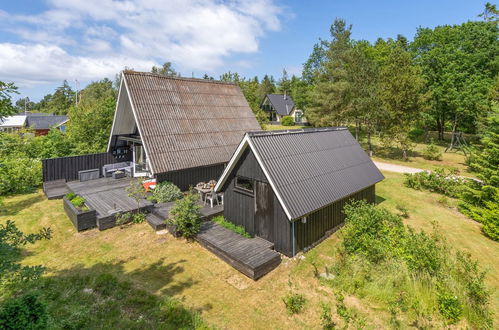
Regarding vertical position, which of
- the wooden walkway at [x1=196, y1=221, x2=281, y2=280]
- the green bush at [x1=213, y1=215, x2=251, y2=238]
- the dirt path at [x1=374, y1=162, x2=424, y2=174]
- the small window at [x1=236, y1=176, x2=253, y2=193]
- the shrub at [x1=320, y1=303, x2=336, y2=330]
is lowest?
the shrub at [x1=320, y1=303, x2=336, y2=330]

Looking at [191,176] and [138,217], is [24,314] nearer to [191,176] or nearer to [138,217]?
[138,217]

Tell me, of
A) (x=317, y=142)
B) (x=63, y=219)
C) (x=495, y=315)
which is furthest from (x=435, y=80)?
(x=63, y=219)

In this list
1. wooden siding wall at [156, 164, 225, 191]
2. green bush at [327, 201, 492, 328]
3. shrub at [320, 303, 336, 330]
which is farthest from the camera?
wooden siding wall at [156, 164, 225, 191]

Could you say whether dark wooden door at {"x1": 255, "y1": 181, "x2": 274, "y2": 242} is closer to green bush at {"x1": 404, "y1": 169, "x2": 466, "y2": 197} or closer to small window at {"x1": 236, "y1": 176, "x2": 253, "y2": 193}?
small window at {"x1": 236, "y1": 176, "x2": 253, "y2": 193}

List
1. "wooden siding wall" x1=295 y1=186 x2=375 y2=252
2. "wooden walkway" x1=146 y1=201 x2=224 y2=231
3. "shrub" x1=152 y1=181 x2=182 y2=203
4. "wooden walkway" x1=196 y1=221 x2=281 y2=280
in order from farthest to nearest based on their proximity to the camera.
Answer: "shrub" x1=152 y1=181 x2=182 y2=203 < "wooden walkway" x1=146 y1=201 x2=224 y2=231 < "wooden siding wall" x1=295 y1=186 x2=375 y2=252 < "wooden walkway" x1=196 y1=221 x2=281 y2=280

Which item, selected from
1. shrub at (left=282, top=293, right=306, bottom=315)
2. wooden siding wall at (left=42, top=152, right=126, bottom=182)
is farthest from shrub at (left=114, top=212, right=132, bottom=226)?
wooden siding wall at (left=42, top=152, right=126, bottom=182)

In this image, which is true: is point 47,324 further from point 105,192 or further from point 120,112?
point 120,112
